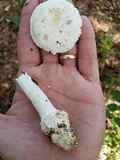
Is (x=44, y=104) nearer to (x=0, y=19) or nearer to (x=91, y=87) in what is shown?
(x=91, y=87)

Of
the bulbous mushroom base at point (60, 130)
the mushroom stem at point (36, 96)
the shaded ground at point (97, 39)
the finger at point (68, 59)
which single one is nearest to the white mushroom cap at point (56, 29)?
the finger at point (68, 59)

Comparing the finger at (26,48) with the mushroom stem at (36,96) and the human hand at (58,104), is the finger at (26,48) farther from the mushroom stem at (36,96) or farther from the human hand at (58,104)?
the mushroom stem at (36,96)

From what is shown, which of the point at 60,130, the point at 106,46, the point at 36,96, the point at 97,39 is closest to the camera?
the point at 60,130

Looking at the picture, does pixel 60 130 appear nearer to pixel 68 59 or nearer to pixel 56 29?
pixel 68 59

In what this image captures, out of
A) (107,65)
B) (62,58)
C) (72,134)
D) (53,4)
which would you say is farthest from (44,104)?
(107,65)

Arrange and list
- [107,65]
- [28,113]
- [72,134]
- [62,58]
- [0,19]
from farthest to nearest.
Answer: [0,19] < [107,65] < [62,58] < [28,113] < [72,134]

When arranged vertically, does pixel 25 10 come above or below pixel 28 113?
above

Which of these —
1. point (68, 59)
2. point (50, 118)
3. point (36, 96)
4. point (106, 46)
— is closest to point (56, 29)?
point (68, 59)
